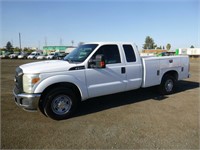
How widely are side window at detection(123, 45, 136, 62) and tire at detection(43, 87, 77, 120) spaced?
6.91ft

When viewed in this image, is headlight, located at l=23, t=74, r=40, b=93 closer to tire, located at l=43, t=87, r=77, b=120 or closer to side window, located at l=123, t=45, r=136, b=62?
tire, located at l=43, t=87, r=77, b=120

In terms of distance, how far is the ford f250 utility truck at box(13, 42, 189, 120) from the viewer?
3.82 meters

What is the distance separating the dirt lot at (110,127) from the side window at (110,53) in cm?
144

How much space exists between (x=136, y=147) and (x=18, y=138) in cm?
233

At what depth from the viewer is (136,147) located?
298cm

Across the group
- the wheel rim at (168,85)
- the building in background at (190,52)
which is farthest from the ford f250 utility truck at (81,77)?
the building in background at (190,52)

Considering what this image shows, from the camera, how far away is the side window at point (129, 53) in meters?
5.14

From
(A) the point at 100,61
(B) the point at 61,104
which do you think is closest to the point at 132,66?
(A) the point at 100,61

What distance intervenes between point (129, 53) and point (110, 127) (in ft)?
8.25

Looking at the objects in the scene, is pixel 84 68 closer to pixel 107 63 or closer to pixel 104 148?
pixel 107 63

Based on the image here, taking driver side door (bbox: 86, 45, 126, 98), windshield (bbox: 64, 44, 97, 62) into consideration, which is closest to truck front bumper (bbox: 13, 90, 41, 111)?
driver side door (bbox: 86, 45, 126, 98)

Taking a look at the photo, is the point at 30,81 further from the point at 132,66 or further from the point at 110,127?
the point at 132,66

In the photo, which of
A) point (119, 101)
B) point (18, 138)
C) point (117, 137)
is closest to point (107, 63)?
point (119, 101)

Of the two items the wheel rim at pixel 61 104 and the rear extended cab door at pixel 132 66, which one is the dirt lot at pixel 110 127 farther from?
the rear extended cab door at pixel 132 66
